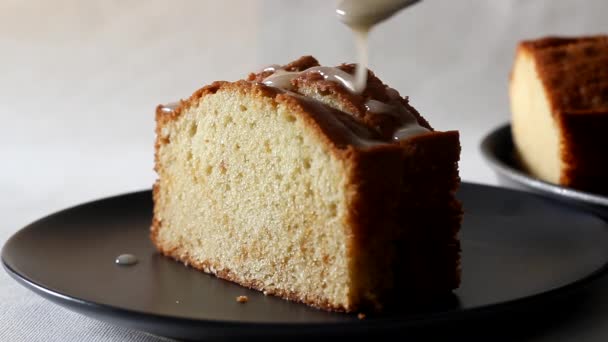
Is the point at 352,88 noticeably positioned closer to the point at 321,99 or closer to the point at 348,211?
the point at 321,99

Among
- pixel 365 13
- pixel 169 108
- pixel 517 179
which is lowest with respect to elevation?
pixel 517 179

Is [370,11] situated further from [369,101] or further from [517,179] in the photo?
[517,179]

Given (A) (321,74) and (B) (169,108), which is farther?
(B) (169,108)

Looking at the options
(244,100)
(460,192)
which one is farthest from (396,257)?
(460,192)

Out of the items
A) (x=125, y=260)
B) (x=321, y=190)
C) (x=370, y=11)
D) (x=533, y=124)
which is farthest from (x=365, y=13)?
(x=533, y=124)

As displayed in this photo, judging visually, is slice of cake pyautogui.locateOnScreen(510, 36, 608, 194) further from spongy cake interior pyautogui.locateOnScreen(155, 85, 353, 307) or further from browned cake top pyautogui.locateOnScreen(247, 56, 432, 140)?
spongy cake interior pyautogui.locateOnScreen(155, 85, 353, 307)

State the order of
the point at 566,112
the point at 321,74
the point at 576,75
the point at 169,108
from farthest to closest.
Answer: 1. the point at 576,75
2. the point at 566,112
3. the point at 169,108
4. the point at 321,74

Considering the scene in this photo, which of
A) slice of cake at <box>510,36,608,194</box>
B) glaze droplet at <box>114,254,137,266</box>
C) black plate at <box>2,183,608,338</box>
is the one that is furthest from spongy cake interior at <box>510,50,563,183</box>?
glaze droplet at <box>114,254,137,266</box>
